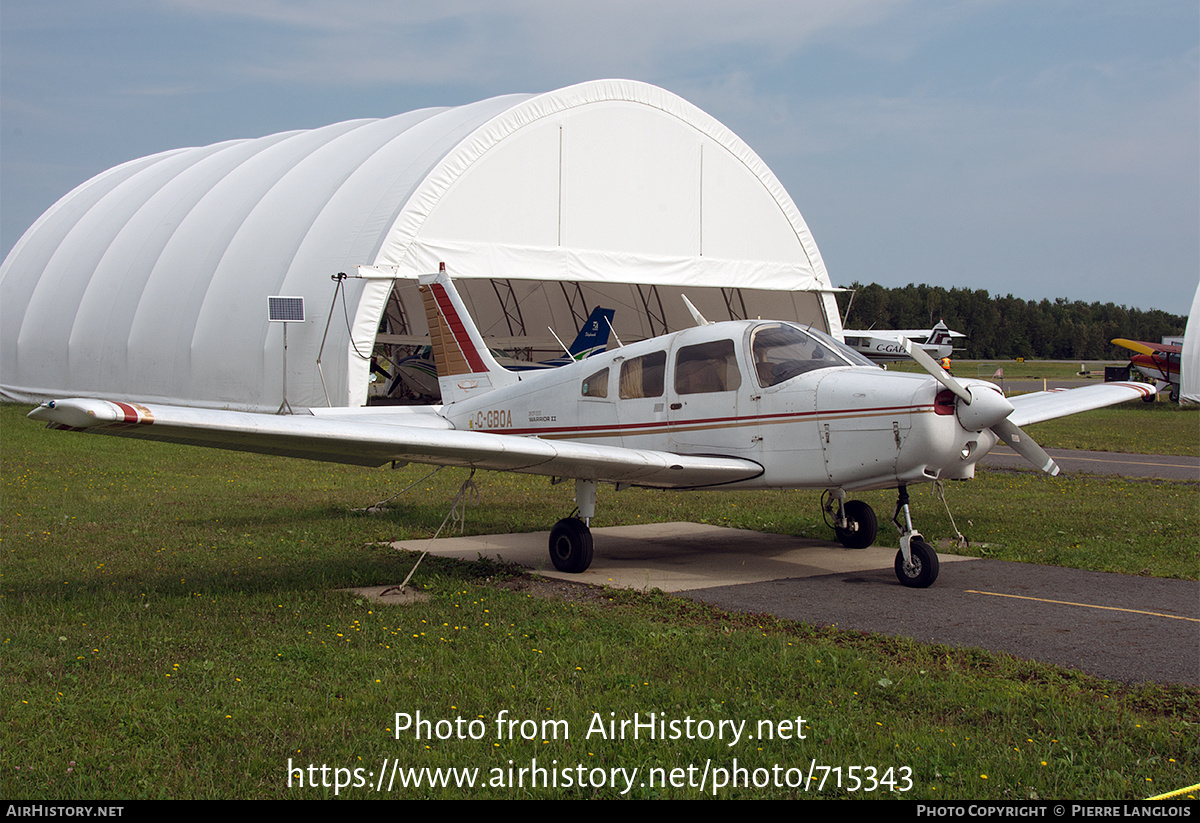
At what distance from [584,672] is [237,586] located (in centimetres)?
379

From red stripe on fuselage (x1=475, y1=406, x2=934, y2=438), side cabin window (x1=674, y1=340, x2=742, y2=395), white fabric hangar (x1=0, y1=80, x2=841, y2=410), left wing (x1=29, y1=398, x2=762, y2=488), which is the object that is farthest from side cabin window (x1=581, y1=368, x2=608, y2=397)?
white fabric hangar (x1=0, y1=80, x2=841, y2=410)

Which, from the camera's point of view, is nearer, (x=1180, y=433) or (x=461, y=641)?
(x=461, y=641)

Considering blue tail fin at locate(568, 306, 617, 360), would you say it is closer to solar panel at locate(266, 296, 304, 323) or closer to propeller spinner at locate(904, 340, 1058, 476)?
solar panel at locate(266, 296, 304, 323)

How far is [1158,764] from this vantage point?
167 inches

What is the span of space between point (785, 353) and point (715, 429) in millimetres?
935

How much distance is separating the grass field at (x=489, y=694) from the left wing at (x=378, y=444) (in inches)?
43.2

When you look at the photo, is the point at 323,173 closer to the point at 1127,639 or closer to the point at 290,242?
the point at 290,242

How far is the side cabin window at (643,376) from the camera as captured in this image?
9.61 metres

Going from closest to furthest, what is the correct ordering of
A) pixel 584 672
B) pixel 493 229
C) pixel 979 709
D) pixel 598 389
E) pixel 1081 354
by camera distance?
pixel 979 709, pixel 584 672, pixel 598 389, pixel 493 229, pixel 1081 354

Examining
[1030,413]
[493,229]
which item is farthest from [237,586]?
[493,229]

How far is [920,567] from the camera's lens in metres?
8.16

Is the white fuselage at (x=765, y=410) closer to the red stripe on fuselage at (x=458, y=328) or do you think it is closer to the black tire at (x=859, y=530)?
the black tire at (x=859, y=530)

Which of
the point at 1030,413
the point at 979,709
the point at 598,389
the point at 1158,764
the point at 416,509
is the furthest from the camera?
the point at 416,509

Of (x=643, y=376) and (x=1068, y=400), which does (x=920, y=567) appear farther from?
(x=1068, y=400)
